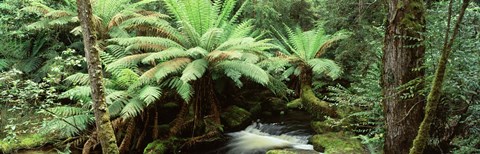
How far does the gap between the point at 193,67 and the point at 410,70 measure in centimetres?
281

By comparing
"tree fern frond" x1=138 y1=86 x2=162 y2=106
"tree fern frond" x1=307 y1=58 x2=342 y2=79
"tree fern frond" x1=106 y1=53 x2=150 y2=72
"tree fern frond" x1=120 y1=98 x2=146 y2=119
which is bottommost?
"tree fern frond" x1=120 y1=98 x2=146 y2=119

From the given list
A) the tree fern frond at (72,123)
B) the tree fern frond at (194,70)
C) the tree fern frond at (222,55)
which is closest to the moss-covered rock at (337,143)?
the tree fern frond at (222,55)

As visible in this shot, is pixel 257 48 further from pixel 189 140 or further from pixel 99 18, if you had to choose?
pixel 99 18

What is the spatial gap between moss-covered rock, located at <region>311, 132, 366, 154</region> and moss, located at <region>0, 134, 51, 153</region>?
3.70m

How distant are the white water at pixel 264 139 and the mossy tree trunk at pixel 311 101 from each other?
0.53 m

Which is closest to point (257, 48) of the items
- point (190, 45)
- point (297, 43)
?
point (190, 45)

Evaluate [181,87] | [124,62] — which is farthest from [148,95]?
[124,62]

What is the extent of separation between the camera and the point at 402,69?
100.0 inches

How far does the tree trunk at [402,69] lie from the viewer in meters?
2.48

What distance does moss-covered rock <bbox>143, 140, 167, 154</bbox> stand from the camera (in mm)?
4516

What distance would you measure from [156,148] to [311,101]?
Result: 2.77 m

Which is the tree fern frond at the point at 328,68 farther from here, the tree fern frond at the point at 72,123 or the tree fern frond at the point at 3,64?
the tree fern frond at the point at 3,64

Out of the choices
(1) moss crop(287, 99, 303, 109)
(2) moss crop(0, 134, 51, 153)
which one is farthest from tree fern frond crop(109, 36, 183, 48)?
(1) moss crop(287, 99, 303, 109)

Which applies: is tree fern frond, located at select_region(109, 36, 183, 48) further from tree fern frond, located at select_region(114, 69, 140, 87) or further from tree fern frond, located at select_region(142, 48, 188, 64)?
tree fern frond, located at select_region(114, 69, 140, 87)
